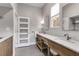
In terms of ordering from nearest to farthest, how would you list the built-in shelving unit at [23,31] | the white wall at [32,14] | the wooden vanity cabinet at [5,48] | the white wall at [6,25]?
1. the wooden vanity cabinet at [5,48]
2. the white wall at [6,25]
3. the built-in shelving unit at [23,31]
4. the white wall at [32,14]

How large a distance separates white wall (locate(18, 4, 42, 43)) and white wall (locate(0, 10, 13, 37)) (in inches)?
73.8

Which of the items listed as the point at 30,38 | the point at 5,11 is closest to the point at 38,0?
the point at 5,11

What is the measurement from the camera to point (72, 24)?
214 centimetres

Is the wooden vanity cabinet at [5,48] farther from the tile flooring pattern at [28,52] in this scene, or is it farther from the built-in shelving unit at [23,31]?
the built-in shelving unit at [23,31]

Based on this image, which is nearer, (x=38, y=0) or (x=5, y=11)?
(x=38, y=0)

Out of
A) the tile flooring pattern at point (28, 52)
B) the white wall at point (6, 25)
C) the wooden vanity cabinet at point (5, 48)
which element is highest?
the white wall at point (6, 25)

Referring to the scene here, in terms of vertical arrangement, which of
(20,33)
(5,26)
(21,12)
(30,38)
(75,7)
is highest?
(21,12)

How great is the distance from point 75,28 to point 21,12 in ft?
13.5

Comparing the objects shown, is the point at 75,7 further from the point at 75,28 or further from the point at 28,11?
the point at 28,11

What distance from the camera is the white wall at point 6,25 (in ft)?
11.4

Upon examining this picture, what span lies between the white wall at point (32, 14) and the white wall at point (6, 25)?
6.15 ft

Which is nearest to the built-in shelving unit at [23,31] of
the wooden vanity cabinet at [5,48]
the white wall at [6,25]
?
the white wall at [6,25]

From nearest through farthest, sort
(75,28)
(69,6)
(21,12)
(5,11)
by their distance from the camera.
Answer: (75,28) < (69,6) < (5,11) < (21,12)

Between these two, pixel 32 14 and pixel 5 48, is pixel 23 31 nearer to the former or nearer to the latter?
pixel 32 14
